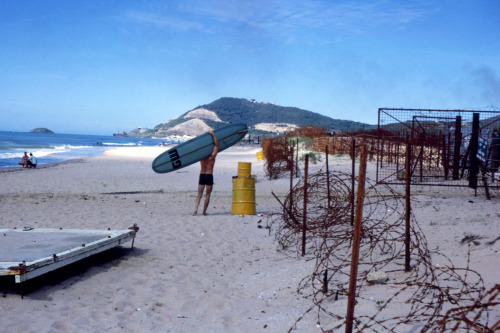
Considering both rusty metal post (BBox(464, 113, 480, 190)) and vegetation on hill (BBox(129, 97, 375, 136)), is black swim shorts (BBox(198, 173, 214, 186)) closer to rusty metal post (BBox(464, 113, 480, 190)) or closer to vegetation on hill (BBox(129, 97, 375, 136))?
rusty metal post (BBox(464, 113, 480, 190))

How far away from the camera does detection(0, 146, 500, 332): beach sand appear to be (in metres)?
3.82

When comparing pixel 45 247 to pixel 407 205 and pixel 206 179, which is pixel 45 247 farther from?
pixel 206 179

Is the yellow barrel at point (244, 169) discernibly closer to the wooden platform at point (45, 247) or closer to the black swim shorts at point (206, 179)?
the black swim shorts at point (206, 179)

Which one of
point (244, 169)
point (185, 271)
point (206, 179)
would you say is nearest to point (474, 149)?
point (244, 169)

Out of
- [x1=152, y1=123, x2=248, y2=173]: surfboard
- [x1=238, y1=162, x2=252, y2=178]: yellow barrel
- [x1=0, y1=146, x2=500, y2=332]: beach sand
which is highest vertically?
[x1=152, y1=123, x2=248, y2=173]: surfboard

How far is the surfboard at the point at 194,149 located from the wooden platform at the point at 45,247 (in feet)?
12.9

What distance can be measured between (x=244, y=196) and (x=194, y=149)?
173 cm

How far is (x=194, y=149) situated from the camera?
977 cm

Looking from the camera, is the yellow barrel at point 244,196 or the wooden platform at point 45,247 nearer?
the wooden platform at point 45,247

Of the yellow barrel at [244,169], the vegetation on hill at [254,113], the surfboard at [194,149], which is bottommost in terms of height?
the yellow barrel at [244,169]

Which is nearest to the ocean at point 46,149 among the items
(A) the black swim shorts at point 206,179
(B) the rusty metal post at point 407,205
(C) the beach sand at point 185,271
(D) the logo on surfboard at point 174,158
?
(D) the logo on surfboard at point 174,158

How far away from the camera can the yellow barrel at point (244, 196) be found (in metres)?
8.89

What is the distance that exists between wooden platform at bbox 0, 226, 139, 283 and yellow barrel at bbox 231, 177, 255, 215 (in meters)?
3.23

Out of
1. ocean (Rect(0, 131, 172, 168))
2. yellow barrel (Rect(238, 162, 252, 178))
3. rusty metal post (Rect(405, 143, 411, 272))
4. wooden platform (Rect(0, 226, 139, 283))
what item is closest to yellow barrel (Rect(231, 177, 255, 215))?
yellow barrel (Rect(238, 162, 252, 178))
